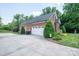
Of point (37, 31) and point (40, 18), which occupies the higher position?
point (40, 18)

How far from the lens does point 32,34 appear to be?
5.62 metres

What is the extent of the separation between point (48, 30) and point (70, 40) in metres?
0.64

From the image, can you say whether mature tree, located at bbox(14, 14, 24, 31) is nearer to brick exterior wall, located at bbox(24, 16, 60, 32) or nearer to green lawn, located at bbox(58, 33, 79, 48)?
brick exterior wall, located at bbox(24, 16, 60, 32)

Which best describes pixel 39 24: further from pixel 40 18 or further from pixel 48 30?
pixel 48 30

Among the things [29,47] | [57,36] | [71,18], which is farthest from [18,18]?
[71,18]

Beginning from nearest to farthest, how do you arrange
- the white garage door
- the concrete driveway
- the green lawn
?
the concrete driveway
the green lawn
the white garage door

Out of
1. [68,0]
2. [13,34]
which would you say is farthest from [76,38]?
[13,34]

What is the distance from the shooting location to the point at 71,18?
5.39m

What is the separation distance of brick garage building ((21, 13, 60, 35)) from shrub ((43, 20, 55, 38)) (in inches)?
3.7

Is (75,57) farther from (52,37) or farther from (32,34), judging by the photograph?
(32,34)

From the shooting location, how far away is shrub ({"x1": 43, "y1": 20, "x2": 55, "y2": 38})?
17.8 ft

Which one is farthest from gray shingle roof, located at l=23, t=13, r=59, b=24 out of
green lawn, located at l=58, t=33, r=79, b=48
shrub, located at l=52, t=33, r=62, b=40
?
green lawn, located at l=58, t=33, r=79, b=48

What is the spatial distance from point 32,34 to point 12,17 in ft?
2.42

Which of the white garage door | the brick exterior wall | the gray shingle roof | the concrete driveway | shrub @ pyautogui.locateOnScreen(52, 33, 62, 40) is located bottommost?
the concrete driveway
